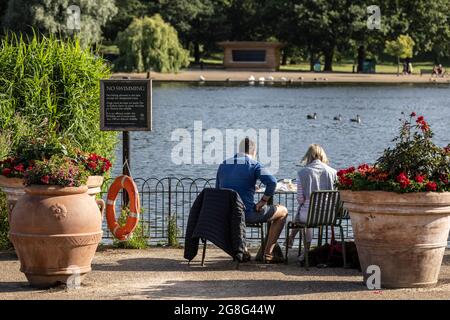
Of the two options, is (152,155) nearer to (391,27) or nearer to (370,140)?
(370,140)

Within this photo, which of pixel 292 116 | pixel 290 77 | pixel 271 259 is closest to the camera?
pixel 271 259

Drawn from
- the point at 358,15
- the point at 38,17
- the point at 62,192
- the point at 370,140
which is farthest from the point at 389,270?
the point at 358,15

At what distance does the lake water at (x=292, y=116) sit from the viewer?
36.9m

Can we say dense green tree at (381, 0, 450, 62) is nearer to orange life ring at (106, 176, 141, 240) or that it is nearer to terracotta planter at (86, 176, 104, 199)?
orange life ring at (106, 176, 141, 240)

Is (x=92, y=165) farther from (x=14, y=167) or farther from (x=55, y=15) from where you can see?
(x=55, y=15)

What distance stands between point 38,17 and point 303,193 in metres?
60.6

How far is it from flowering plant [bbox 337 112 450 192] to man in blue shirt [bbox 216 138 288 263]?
5.12 feet

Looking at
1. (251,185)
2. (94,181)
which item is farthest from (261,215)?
(94,181)

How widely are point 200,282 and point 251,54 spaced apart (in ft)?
287

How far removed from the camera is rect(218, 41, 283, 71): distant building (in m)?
96.1

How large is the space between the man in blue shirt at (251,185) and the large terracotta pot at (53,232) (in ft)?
6.85

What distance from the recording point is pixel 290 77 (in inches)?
3420

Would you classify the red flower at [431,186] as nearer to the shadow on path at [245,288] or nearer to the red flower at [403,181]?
the red flower at [403,181]

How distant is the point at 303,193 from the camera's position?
12.6m
